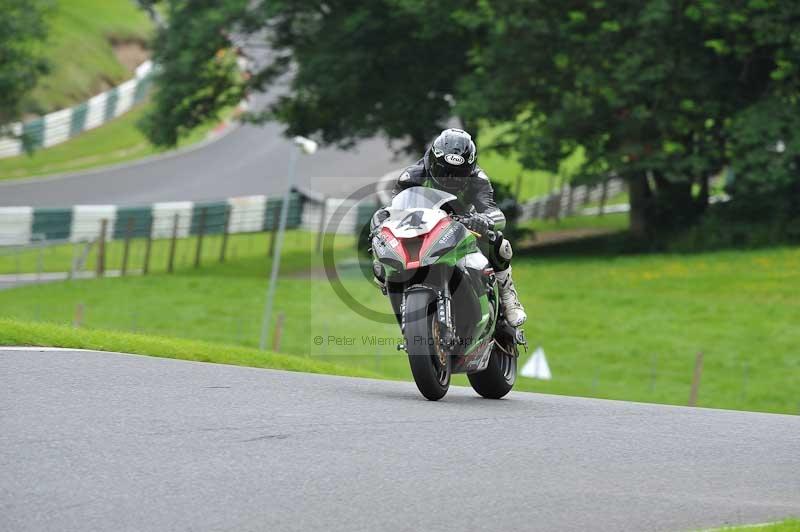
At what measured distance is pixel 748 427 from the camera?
34.3ft

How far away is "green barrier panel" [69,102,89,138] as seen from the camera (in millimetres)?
59406

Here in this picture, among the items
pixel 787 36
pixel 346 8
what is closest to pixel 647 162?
pixel 787 36

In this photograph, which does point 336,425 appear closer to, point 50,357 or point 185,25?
point 50,357

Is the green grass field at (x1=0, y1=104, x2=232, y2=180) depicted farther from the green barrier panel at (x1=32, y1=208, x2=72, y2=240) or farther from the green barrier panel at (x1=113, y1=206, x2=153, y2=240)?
the green barrier panel at (x1=32, y1=208, x2=72, y2=240)

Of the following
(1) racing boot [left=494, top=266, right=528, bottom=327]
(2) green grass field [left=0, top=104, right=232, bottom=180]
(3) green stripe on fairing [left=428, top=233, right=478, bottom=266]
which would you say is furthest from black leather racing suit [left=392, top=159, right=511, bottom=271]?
(2) green grass field [left=0, top=104, right=232, bottom=180]

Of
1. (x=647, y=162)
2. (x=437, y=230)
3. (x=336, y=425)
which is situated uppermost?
(x=647, y=162)

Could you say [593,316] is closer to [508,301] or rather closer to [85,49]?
[508,301]

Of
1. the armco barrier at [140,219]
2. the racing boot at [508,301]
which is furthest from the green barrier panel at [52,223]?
the racing boot at [508,301]

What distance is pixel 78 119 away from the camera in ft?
197

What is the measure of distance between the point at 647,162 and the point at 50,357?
25.8 metres

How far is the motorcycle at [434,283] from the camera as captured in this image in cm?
1021

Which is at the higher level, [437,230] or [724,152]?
[724,152]

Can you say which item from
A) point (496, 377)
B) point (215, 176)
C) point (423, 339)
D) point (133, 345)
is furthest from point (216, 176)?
point (423, 339)

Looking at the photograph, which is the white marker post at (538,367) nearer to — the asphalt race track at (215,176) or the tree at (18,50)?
the asphalt race track at (215,176)
